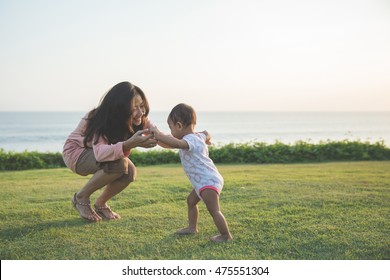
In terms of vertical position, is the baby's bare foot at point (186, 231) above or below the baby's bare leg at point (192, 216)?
below

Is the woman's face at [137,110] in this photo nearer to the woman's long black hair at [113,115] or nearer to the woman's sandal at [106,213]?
the woman's long black hair at [113,115]

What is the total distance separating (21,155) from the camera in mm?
9703

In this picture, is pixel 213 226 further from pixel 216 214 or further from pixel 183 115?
pixel 183 115

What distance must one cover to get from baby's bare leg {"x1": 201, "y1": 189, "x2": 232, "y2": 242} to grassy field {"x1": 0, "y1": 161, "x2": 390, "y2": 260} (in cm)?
8

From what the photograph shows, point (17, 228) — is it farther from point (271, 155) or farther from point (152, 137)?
point (271, 155)

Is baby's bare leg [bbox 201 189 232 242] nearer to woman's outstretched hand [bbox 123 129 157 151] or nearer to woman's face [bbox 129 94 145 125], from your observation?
woman's outstretched hand [bbox 123 129 157 151]

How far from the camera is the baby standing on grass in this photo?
9.97 feet

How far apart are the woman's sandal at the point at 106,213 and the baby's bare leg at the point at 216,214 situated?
1107mm

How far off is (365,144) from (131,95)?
329 inches

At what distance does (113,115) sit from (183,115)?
0.82m

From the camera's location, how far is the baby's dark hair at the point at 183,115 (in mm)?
3107

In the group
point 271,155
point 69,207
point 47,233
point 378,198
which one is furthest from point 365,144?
point 47,233
